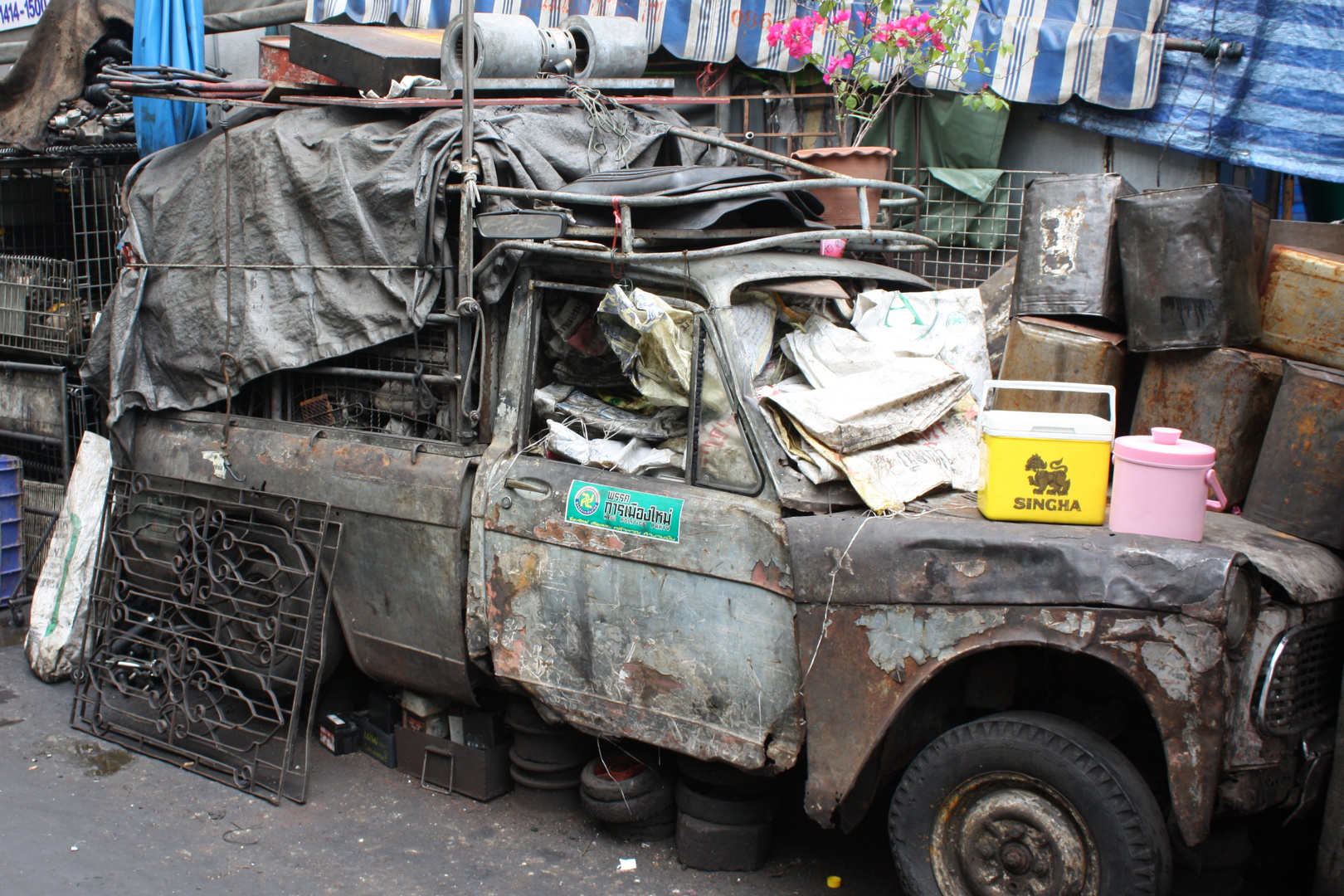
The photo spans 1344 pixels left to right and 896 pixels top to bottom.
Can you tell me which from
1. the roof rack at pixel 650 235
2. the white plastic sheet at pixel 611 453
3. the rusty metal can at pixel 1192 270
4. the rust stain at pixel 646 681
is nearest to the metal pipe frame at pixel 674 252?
the roof rack at pixel 650 235

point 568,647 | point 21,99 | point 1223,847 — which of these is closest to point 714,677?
point 568,647

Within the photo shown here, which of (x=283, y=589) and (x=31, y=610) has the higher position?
(x=283, y=589)

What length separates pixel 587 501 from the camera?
353 centimetres

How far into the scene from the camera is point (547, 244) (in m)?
Result: 3.65

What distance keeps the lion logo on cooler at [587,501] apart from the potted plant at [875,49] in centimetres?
262

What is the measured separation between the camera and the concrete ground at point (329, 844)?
11.6 feet

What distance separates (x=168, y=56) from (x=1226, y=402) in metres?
5.59

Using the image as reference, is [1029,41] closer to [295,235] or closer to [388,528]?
[295,235]

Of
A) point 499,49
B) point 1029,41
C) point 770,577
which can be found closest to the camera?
point 770,577

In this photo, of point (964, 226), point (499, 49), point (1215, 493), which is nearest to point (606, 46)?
point (499, 49)

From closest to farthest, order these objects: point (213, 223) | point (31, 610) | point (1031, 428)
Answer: point (1031, 428)
point (213, 223)
point (31, 610)

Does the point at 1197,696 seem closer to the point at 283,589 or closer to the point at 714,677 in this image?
the point at 714,677

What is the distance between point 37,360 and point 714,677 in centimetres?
493

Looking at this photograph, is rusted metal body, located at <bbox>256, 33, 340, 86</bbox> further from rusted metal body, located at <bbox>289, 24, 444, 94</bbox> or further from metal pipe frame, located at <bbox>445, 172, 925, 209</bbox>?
metal pipe frame, located at <bbox>445, 172, 925, 209</bbox>
